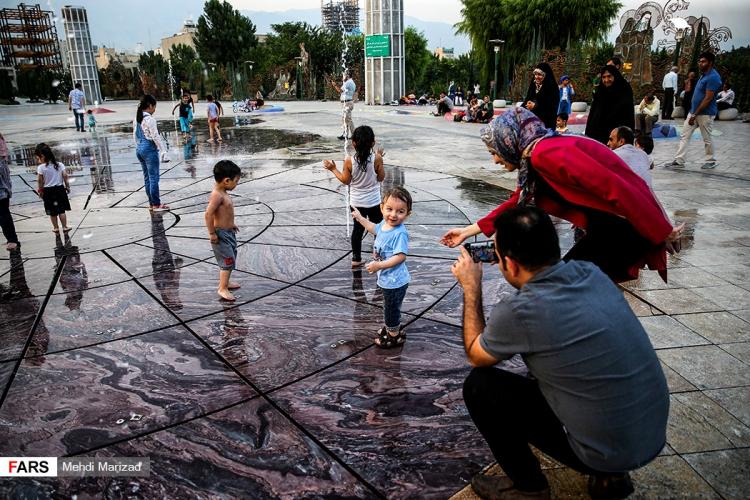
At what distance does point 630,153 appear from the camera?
459cm

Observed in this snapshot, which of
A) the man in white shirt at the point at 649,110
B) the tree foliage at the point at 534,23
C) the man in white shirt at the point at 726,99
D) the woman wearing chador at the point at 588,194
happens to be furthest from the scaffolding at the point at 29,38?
the woman wearing chador at the point at 588,194

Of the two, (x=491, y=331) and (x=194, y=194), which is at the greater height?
(x=491, y=331)

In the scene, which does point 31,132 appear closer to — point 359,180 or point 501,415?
point 359,180

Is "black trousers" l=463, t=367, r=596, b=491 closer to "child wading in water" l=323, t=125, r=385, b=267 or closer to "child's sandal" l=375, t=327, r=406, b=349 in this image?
"child's sandal" l=375, t=327, r=406, b=349

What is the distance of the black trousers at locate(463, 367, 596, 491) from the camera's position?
1.97 metres

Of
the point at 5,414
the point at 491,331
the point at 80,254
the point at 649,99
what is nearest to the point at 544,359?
the point at 491,331

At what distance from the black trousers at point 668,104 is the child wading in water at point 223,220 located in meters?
18.9

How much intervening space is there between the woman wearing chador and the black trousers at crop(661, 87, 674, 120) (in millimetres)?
18804

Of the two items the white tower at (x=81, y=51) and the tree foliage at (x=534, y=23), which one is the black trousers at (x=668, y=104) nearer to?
the tree foliage at (x=534, y=23)

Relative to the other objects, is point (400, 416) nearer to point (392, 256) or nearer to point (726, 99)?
point (392, 256)

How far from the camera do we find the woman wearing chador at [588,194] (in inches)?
97.8

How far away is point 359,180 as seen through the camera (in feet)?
15.4

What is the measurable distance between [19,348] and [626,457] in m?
3.94

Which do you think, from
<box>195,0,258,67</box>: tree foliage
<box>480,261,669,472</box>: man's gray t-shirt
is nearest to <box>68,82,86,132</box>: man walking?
<box>480,261,669,472</box>: man's gray t-shirt
